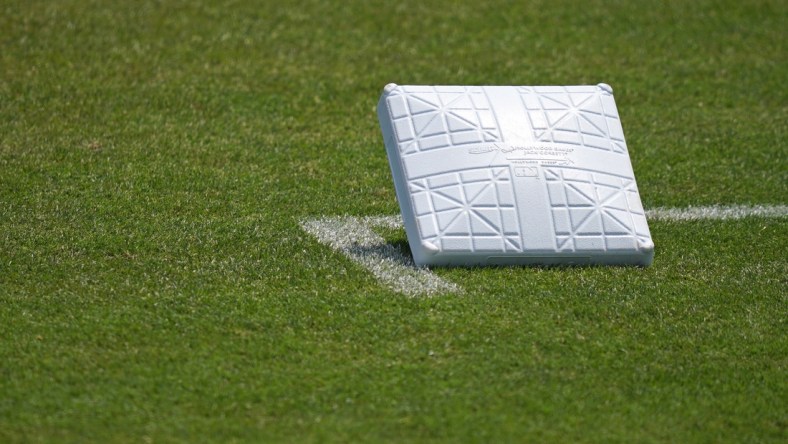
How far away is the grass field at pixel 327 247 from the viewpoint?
3525 mm

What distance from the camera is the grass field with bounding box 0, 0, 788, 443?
353cm

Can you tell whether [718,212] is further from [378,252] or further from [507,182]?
[378,252]

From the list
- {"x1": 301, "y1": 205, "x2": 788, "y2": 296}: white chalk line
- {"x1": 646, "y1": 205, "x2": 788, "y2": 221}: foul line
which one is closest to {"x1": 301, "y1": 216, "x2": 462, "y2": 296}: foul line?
{"x1": 301, "y1": 205, "x2": 788, "y2": 296}: white chalk line

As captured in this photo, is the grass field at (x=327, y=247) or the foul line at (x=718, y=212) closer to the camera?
the grass field at (x=327, y=247)

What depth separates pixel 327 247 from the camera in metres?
4.76

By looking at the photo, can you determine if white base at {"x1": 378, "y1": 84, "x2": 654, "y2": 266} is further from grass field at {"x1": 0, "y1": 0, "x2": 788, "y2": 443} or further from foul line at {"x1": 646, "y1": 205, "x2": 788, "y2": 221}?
foul line at {"x1": 646, "y1": 205, "x2": 788, "y2": 221}

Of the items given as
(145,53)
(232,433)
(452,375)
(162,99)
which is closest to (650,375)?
(452,375)

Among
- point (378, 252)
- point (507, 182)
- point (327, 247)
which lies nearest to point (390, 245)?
point (378, 252)

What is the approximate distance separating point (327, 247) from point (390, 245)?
0.28m

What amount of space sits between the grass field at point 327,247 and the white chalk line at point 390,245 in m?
0.07

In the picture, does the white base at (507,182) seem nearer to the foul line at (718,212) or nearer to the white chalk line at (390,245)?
the white chalk line at (390,245)

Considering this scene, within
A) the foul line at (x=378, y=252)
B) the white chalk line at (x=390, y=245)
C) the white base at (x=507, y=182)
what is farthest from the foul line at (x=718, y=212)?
the foul line at (x=378, y=252)

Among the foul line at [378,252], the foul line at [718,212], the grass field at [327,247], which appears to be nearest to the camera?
the grass field at [327,247]

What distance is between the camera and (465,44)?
7.55 meters
